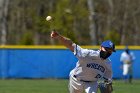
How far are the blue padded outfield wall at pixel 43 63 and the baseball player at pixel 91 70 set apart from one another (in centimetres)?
2011

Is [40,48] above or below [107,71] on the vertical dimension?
below

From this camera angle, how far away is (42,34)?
62844 millimetres

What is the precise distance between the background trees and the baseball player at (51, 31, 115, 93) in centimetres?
3965

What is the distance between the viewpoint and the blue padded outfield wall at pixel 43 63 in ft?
99.5

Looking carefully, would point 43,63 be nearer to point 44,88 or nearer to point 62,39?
point 44,88

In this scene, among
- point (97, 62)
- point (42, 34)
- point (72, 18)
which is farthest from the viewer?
point (42, 34)

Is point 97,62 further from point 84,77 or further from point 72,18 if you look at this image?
point 72,18

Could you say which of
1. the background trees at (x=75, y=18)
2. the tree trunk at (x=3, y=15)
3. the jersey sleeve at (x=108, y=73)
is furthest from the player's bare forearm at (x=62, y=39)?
the background trees at (x=75, y=18)

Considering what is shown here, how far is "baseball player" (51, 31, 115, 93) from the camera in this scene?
9.93m

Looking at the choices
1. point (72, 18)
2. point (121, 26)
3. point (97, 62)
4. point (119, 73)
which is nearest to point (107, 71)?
point (97, 62)

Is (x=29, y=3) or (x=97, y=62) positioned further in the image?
(x=29, y=3)

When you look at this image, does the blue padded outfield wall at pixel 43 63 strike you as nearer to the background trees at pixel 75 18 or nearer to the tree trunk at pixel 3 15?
the tree trunk at pixel 3 15

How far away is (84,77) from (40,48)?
2085 cm

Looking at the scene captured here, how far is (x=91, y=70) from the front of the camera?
10000mm
